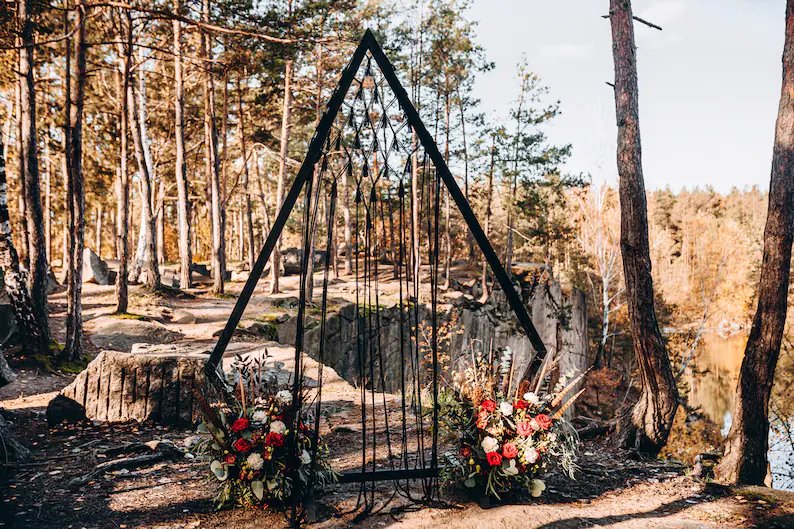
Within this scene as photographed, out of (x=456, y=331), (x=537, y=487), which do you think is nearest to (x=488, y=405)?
(x=537, y=487)

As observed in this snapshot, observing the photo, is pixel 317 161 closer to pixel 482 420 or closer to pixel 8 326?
pixel 482 420

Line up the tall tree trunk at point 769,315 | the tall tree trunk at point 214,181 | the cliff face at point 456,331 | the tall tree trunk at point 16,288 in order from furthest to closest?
the tall tree trunk at point 214,181
the cliff face at point 456,331
the tall tree trunk at point 16,288
the tall tree trunk at point 769,315

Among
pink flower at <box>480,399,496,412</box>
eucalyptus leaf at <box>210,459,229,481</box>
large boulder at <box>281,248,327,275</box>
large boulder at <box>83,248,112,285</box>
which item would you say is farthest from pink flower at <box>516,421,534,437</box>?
Answer: large boulder at <box>281,248,327,275</box>

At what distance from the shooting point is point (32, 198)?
26.2ft

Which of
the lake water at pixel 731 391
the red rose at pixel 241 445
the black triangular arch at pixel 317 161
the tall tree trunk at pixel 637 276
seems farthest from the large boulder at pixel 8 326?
the lake water at pixel 731 391

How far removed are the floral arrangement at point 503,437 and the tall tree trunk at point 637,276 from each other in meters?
2.16

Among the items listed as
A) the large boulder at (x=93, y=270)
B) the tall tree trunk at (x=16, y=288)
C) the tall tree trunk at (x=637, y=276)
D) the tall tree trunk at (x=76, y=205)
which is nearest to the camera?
the tall tree trunk at (x=637, y=276)

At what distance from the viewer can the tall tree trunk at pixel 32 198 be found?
791 cm

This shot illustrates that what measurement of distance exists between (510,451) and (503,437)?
0.46 feet

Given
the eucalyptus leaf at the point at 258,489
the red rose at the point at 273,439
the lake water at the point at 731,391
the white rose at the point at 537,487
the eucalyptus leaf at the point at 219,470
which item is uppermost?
the red rose at the point at 273,439

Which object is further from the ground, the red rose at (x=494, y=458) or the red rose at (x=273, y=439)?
the red rose at (x=273, y=439)

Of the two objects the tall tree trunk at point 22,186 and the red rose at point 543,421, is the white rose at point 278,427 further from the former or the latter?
the tall tree trunk at point 22,186

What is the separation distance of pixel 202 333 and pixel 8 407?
15.9ft

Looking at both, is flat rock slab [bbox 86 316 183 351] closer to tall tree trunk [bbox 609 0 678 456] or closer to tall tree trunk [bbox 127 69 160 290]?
tall tree trunk [bbox 127 69 160 290]
